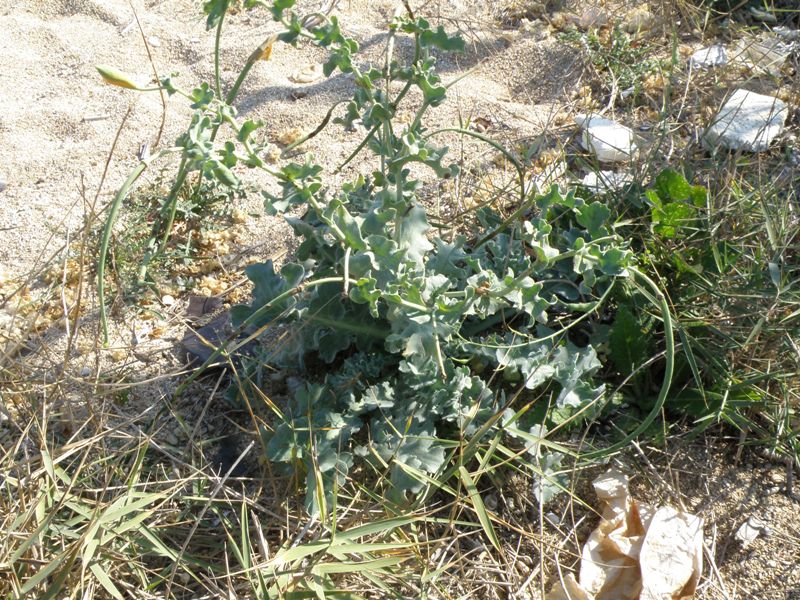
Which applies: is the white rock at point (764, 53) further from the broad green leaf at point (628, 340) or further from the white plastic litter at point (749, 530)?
the white plastic litter at point (749, 530)

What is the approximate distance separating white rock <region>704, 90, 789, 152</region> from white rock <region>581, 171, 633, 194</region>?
0.86 feet

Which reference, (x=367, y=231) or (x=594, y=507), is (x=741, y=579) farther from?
(x=367, y=231)

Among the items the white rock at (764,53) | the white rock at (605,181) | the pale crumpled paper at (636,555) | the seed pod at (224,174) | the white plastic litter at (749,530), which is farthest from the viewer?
the white rock at (764,53)

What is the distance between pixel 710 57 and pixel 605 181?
0.80 m

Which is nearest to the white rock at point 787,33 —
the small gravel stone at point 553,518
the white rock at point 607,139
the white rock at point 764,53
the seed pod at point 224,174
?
the white rock at point 764,53

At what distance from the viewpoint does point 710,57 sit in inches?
103

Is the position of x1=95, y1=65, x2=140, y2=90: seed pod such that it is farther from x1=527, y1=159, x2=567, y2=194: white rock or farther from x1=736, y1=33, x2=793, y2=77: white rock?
x1=736, y1=33, x2=793, y2=77: white rock

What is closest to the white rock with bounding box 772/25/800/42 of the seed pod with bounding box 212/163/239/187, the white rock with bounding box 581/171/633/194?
the white rock with bounding box 581/171/633/194

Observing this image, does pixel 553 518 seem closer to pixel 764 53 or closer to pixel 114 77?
pixel 114 77

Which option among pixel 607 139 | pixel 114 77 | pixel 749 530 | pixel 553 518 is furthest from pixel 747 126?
pixel 114 77

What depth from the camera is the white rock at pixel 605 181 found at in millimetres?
2042

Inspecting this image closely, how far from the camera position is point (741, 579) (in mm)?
1610

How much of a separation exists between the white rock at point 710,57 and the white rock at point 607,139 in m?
0.40

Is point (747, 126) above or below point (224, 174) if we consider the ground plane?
below
